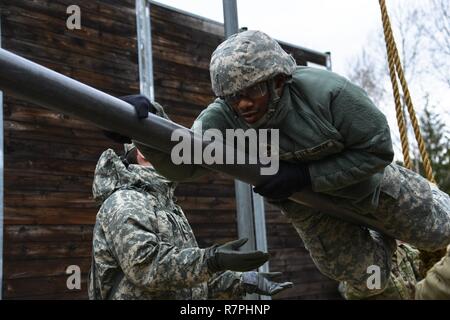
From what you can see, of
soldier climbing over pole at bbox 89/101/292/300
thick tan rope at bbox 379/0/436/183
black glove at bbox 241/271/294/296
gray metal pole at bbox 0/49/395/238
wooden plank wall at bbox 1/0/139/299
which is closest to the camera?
gray metal pole at bbox 0/49/395/238

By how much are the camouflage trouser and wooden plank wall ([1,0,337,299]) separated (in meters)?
2.40

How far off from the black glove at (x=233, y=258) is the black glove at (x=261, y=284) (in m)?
0.48

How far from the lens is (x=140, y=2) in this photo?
539cm

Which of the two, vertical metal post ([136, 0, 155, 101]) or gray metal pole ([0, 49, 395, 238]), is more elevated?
vertical metal post ([136, 0, 155, 101])

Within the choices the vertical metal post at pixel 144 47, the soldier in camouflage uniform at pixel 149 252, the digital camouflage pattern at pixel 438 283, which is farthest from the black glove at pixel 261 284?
the vertical metal post at pixel 144 47

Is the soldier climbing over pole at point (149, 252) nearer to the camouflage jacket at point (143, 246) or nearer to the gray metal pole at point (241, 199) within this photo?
the camouflage jacket at point (143, 246)

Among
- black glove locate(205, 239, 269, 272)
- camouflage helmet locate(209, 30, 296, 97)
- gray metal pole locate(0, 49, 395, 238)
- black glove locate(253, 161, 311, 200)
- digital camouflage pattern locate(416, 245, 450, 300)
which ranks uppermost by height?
camouflage helmet locate(209, 30, 296, 97)

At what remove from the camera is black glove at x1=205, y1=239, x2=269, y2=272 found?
7.88 ft

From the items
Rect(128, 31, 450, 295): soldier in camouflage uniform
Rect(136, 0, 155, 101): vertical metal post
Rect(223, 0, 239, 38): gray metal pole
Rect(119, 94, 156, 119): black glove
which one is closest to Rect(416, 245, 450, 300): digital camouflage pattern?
Rect(128, 31, 450, 295): soldier in camouflage uniform

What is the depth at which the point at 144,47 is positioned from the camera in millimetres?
5367

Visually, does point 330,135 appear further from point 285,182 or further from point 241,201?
point 241,201

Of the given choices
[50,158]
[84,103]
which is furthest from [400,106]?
[50,158]

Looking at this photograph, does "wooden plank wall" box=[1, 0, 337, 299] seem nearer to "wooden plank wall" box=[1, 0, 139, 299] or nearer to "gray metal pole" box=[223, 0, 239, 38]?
"wooden plank wall" box=[1, 0, 139, 299]
